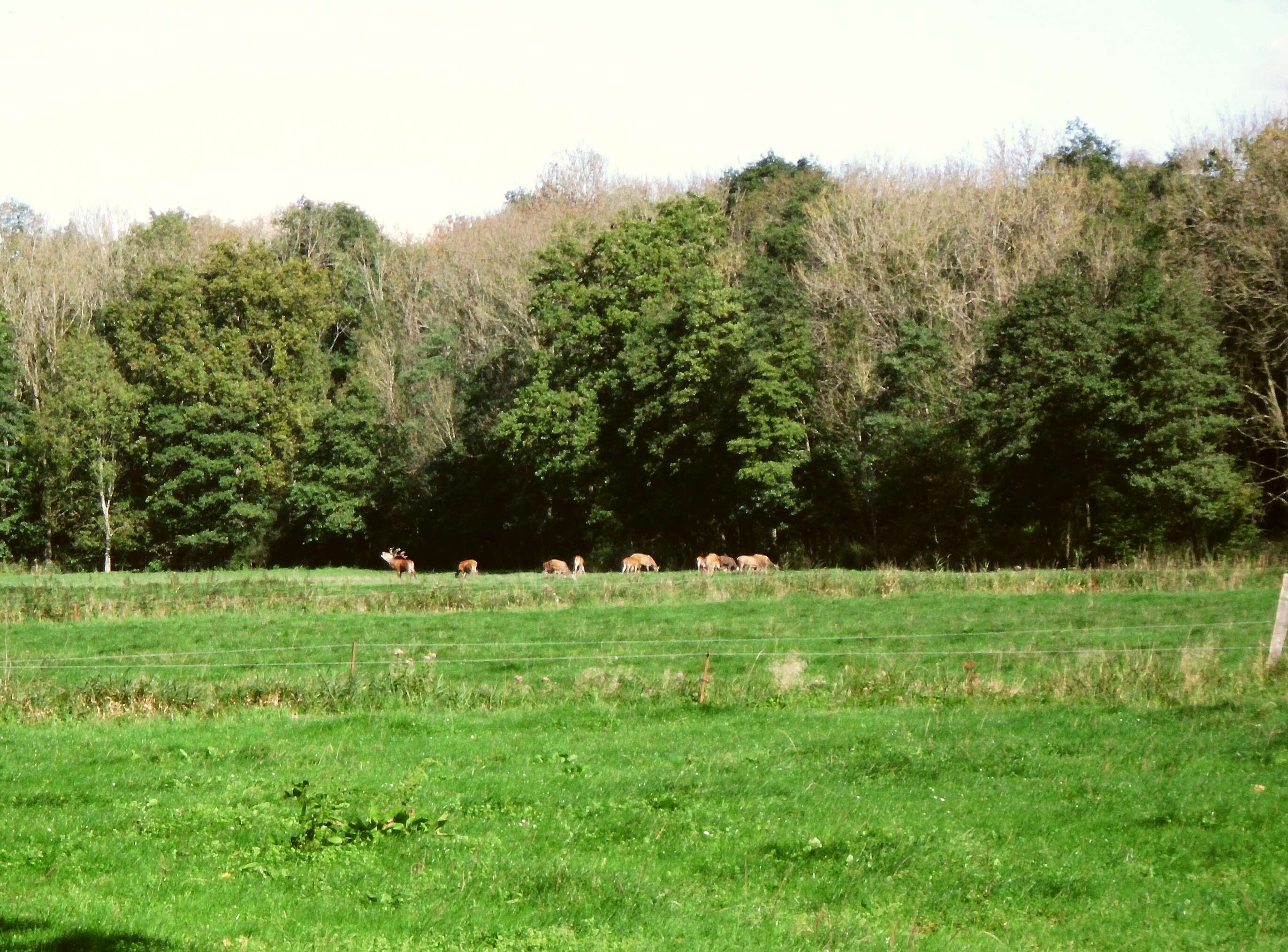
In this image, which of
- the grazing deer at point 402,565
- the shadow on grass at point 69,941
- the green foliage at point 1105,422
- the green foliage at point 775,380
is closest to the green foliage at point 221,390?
the grazing deer at point 402,565

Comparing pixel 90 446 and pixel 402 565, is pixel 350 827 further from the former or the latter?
pixel 90 446

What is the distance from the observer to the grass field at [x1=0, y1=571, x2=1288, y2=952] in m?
8.04

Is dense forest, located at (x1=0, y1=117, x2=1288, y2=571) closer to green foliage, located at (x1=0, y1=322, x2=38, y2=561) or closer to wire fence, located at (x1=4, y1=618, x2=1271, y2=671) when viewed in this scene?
green foliage, located at (x1=0, y1=322, x2=38, y2=561)

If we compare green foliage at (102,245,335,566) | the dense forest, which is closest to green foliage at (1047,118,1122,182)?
the dense forest

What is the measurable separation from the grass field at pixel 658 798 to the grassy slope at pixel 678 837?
4cm

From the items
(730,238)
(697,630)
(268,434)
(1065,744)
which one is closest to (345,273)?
(268,434)

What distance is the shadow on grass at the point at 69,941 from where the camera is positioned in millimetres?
7207

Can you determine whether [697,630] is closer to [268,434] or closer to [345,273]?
[268,434]

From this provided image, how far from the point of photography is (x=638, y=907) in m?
8.21

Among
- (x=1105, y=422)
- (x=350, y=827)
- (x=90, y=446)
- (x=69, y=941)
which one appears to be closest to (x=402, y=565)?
(x=90, y=446)

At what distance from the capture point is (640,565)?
54750 mm

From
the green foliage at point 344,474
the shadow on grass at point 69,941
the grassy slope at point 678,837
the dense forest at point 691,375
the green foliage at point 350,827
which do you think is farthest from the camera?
the green foliage at point 344,474

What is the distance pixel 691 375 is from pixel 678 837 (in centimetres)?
4824

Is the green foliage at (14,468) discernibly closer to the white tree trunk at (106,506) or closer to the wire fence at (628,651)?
the white tree trunk at (106,506)
